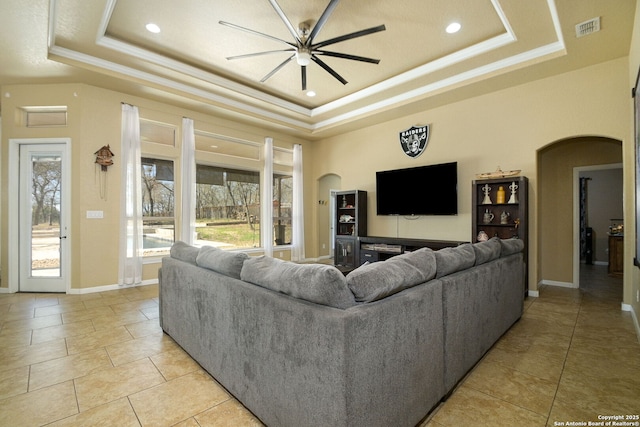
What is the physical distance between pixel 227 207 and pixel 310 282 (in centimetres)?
536

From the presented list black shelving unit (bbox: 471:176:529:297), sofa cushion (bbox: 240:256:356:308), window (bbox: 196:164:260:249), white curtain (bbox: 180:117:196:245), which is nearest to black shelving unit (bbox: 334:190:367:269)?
window (bbox: 196:164:260:249)

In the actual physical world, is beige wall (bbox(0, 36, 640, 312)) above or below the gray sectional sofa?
above

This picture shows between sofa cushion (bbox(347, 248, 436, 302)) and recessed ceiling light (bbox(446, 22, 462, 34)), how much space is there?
123 inches

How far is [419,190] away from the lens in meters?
5.48

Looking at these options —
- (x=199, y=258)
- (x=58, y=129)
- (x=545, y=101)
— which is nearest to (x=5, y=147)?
(x=58, y=129)

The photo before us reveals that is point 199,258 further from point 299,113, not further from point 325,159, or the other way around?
point 325,159

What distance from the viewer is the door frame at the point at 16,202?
4516mm

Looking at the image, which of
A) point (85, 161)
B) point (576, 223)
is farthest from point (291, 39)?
point (576, 223)

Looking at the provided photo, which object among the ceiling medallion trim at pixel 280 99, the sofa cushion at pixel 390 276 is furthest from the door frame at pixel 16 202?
the sofa cushion at pixel 390 276

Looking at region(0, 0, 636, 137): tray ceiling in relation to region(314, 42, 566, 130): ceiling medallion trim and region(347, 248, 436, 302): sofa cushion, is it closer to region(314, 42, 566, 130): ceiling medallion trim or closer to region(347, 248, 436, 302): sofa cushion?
region(314, 42, 566, 130): ceiling medallion trim

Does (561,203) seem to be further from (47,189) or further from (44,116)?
(44,116)

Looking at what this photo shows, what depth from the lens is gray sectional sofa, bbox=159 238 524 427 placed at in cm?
127

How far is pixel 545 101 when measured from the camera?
14.1 feet

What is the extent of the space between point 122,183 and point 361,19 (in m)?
4.35
